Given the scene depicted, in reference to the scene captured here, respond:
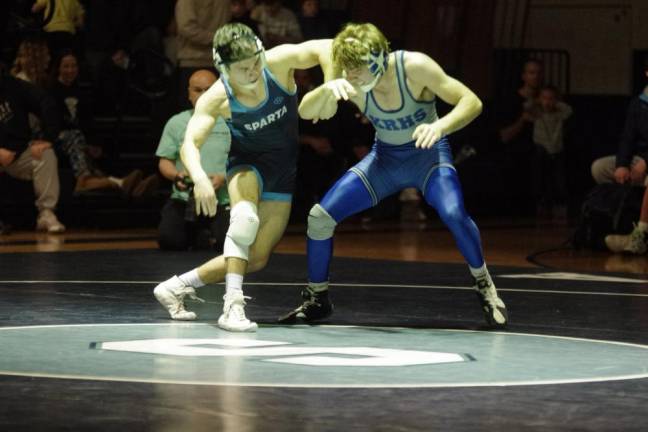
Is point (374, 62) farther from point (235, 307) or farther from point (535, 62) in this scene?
point (535, 62)

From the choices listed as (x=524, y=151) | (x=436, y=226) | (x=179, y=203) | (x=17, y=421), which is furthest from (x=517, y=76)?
(x=17, y=421)

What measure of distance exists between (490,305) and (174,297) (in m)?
1.42

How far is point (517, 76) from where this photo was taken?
671 inches

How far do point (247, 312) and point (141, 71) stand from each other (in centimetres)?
698

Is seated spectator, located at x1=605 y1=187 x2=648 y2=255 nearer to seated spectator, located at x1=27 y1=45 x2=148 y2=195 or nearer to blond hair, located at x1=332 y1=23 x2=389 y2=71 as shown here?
seated spectator, located at x1=27 y1=45 x2=148 y2=195

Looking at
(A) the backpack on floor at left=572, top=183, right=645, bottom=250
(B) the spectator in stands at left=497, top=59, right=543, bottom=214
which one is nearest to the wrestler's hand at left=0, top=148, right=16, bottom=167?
(A) the backpack on floor at left=572, top=183, right=645, bottom=250

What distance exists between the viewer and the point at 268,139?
7203 millimetres

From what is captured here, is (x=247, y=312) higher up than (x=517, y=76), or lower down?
lower down

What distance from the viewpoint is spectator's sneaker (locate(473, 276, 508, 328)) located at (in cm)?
720

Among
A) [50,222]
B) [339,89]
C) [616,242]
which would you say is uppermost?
[339,89]

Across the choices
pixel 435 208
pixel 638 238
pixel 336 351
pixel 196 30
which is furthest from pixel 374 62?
pixel 196 30

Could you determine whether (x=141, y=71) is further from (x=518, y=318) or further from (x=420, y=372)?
(x=420, y=372)

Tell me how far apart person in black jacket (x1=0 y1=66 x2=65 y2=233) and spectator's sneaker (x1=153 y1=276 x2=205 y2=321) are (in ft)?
18.0

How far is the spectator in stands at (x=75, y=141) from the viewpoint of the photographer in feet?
44.3
